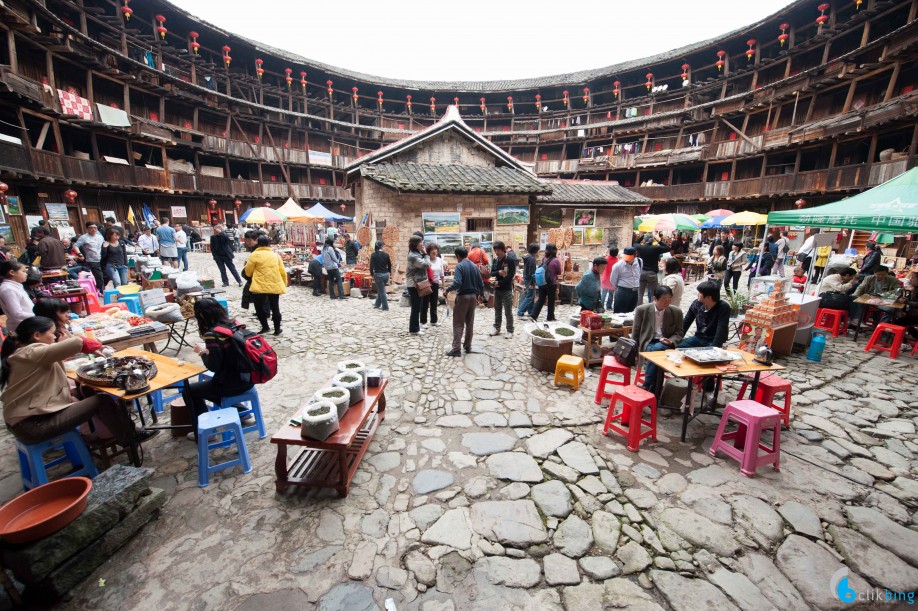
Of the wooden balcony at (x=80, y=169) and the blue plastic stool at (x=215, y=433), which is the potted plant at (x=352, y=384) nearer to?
the blue plastic stool at (x=215, y=433)

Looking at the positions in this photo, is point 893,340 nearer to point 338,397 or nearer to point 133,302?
point 338,397

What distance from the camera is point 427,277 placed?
25.7 feet

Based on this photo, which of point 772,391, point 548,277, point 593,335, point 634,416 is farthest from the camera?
point 548,277

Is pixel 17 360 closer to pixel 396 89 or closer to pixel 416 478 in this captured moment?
pixel 416 478

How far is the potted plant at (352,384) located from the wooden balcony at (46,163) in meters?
19.3

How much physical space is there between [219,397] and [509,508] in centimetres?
330

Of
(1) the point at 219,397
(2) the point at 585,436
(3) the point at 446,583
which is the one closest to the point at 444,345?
(2) the point at 585,436

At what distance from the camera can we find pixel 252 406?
4.30 metres

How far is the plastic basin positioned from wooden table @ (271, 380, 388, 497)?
1.34 m

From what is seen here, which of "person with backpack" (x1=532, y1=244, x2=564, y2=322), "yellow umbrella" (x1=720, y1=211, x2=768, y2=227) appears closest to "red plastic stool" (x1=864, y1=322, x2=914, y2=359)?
"person with backpack" (x1=532, y1=244, x2=564, y2=322)

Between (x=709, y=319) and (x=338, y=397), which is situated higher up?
(x=709, y=319)

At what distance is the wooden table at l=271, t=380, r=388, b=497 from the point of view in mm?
3284

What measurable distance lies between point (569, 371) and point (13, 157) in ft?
67.1

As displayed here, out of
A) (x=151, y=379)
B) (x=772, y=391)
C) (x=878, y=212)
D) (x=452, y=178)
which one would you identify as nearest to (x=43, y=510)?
(x=151, y=379)
